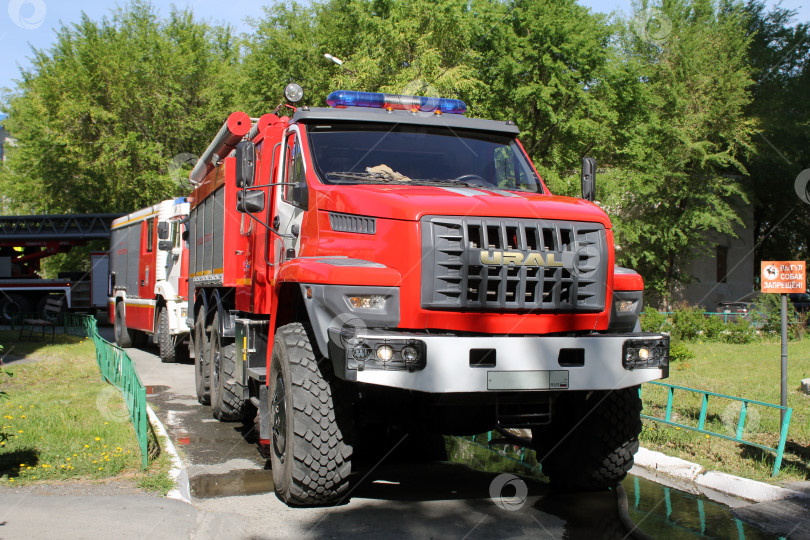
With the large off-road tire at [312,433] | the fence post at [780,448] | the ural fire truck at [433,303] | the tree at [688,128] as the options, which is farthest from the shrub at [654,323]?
the large off-road tire at [312,433]

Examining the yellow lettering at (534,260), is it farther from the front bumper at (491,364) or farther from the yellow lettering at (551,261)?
the front bumper at (491,364)

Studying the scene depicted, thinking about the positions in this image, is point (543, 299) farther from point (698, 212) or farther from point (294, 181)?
point (698, 212)

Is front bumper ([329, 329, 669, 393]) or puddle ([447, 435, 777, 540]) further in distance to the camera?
puddle ([447, 435, 777, 540])

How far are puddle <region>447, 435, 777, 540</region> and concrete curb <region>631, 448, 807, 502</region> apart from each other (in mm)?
273

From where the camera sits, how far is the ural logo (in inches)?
204

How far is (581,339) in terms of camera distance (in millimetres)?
5234

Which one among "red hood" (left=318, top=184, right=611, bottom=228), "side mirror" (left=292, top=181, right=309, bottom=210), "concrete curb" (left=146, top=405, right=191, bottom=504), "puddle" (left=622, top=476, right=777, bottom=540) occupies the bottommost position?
"puddle" (left=622, top=476, right=777, bottom=540)

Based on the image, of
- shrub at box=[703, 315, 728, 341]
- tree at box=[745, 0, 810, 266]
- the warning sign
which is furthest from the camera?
tree at box=[745, 0, 810, 266]

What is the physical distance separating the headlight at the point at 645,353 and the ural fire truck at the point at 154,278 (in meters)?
10.4

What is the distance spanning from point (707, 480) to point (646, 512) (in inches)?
42.8

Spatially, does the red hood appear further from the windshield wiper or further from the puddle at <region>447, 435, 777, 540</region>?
the puddle at <region>447, 435, 777, 540</region>

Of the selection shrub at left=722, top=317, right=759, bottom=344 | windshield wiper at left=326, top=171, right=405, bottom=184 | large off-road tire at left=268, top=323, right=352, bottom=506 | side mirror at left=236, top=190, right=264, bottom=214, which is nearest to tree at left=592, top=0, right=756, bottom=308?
shrub at left=722, top=317, right=759, bottom=344

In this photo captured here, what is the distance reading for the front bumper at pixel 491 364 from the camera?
4.90m

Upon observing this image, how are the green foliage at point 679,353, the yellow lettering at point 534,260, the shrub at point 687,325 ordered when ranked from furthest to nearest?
the shrub at point 687,325 → the green foliage at point 679,353 → the yellow lettering at point 534,260
